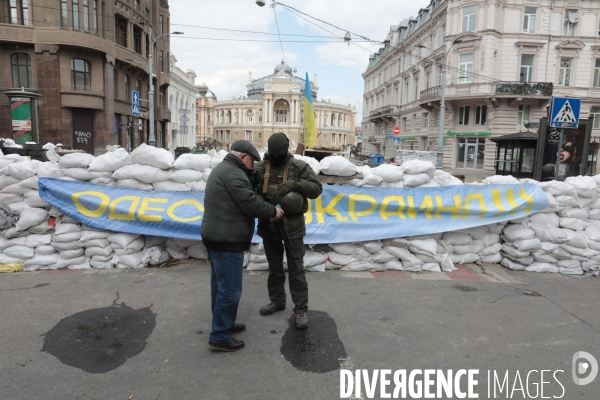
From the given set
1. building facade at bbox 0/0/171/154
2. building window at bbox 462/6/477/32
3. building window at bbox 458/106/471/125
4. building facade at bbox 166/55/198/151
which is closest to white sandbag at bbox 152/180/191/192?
building facade at bbox 0/0/171/154

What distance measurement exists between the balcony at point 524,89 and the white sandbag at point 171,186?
30.5 metres

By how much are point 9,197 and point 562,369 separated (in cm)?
630

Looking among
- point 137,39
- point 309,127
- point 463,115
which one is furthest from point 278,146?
point 137,39

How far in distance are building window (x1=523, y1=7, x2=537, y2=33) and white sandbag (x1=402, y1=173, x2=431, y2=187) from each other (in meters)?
32.1

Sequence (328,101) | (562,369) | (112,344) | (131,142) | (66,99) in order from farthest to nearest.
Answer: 1. (328,101)
2. (131,142)
3. (66,99)
4. (112,344)
5. (562,369)

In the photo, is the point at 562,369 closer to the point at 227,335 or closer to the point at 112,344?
the point at 227,335

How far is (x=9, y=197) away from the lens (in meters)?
5.26

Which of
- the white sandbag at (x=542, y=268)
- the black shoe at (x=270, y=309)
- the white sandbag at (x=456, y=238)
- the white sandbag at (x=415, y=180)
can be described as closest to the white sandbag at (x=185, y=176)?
the black shoe at (x=270, y=309)

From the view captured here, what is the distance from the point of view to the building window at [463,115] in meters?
32.8

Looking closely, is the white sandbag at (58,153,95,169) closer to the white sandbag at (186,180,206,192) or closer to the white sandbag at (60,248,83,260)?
the white sandbag at (60,248,83,260)

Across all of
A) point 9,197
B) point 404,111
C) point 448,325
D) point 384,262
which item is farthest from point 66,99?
point 404,111

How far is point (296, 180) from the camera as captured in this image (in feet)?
12.8

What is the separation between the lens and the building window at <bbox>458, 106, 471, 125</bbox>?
1293 inches

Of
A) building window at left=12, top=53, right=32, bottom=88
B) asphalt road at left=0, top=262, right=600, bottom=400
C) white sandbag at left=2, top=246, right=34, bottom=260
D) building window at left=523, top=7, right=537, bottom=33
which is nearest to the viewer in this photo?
asphalt road at left=0, top=262, right=600, bottom=400
